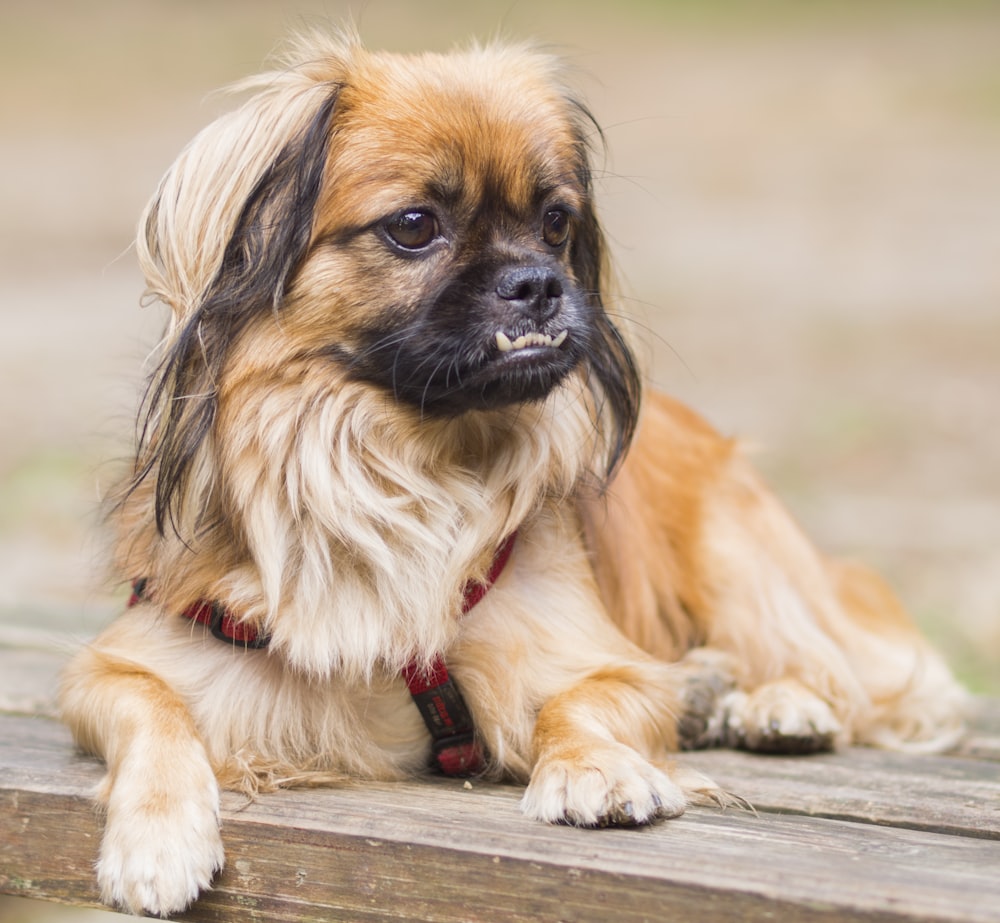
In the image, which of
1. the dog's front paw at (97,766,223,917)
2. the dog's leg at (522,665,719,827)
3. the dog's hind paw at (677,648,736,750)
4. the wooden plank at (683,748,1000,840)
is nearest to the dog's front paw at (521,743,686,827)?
the dog's leg at (522,665,719,827)

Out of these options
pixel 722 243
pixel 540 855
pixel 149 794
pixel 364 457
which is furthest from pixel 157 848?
pixel 722 243

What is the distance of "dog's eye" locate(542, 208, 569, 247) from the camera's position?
2.85 m

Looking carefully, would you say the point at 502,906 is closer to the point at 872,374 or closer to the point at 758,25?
the point at 872,374

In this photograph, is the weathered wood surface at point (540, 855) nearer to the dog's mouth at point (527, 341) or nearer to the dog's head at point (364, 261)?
the dog's head at point (364, 261)

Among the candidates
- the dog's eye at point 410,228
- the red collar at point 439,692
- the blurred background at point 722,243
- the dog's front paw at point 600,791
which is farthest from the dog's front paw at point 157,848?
the dog's eye at point 410,228

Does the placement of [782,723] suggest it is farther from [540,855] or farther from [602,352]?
[540,855]

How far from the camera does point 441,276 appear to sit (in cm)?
262

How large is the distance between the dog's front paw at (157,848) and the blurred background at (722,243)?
3.29 ft

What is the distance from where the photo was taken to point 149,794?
7.63 feet

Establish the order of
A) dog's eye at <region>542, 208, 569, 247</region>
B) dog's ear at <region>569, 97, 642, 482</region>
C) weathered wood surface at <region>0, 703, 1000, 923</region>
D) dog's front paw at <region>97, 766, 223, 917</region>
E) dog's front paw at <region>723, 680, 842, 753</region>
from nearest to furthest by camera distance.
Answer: weathered wood surface at <region>0, 703, 1000, 923</region>, dog's front paw at <region>97, 766, 223, 917</region>, dog's eye at <region>542, 208, 569, 247</region>, dog's ear at <region>569, 97, 642, 482</region>, dog's front paw at <region>723, 680, 842, 753</region>

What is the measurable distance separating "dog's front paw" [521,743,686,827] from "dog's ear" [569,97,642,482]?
31.0 inches

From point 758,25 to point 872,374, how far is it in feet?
48.5

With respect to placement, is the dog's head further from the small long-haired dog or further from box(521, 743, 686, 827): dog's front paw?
box(521, 743, 686, 827): dog's front paw

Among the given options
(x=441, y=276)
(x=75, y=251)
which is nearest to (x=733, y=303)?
(x=75, y=251)
